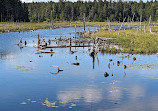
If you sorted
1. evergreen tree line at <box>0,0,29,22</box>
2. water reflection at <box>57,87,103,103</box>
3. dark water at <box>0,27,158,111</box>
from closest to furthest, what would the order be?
dark water at <box>0,27,158,111</box> → water reflection at <box>57,87,103,103</box> → evergreen tree line at <box>0,0,29,22</box>

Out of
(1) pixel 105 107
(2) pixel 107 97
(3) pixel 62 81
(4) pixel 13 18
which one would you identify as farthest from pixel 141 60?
(4) pixel 13 18

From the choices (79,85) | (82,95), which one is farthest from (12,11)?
(82,95)

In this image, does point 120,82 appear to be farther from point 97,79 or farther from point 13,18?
point 13,18

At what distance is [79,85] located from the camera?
83.1 feet

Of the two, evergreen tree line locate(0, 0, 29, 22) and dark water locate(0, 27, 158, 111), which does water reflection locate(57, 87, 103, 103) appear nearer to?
dark water locate(0, 27, 158, 111)

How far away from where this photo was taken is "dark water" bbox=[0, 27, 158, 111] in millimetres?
19625

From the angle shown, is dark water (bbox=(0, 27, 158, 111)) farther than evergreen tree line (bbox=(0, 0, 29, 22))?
No

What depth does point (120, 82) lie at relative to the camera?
2672 cm

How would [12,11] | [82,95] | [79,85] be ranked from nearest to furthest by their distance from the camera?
1. [82,95]
2. [79,85]
3. [12,11]

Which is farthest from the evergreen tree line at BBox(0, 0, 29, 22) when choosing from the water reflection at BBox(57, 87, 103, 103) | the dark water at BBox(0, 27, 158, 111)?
the water reflection at BBox(57, 87, 103, 103)

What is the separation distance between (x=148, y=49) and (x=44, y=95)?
27799 millimetres

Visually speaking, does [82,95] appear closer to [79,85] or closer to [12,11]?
[79,85]

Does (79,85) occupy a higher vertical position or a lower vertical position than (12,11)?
lower

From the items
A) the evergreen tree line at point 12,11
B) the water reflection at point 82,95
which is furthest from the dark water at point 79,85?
the evergreen tree line at point 12,11
